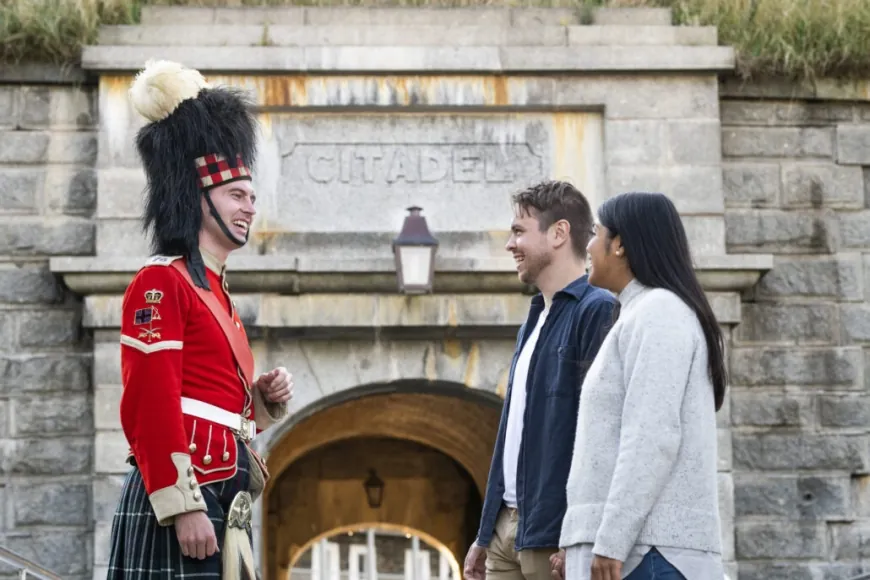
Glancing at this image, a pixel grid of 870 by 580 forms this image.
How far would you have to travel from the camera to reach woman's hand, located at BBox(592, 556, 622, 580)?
3.55m

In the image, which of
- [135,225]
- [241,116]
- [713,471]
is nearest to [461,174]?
[135,225]

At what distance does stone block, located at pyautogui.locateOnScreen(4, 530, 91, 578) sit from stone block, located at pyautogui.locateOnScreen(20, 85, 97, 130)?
→ 1959 mm

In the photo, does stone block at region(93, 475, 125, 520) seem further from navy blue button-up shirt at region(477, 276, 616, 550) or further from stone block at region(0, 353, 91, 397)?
navy blue button-up shirt at region(477, 276, 616, 550)

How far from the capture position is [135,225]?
7594 millimetres

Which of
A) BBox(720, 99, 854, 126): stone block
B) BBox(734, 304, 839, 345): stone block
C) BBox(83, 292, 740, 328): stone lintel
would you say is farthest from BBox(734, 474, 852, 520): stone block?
BBox(720, 99, 854, 126): stone block

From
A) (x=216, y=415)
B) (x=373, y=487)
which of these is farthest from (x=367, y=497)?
(x=216, y=415)

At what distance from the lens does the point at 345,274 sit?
7.60 m

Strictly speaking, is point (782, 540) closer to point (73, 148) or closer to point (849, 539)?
point (849, 539)

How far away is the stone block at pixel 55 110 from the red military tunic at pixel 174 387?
12.1 ft

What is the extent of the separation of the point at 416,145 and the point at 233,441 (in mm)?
3790

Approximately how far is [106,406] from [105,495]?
42 centimetres

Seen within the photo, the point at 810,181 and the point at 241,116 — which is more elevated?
the point at 810,181

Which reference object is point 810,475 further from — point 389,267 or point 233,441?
point 233,441

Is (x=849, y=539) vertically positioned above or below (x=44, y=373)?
below
